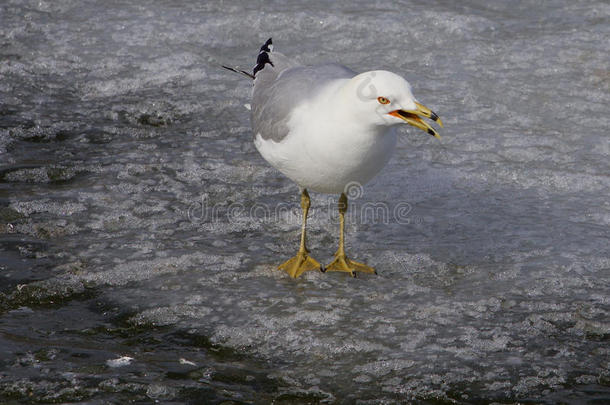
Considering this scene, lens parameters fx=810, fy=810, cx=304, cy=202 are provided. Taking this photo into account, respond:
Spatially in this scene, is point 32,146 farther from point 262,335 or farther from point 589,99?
point 589,99

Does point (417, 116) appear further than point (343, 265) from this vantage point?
No

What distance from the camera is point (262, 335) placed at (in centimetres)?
390

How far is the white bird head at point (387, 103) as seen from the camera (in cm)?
373

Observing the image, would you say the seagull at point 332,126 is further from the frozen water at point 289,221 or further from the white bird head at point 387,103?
the frozen water at point 289,221

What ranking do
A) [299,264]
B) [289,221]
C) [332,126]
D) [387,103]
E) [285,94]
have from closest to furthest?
[387,103], [332,126], [285,94], [299,264], [289,221]

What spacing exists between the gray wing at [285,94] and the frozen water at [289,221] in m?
0.77

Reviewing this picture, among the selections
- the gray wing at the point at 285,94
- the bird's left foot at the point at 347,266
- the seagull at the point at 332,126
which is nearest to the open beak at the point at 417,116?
the seagull at the point at 332,126

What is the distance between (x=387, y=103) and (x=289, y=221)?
1579 millimetres

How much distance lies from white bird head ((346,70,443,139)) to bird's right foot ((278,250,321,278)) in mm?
1077

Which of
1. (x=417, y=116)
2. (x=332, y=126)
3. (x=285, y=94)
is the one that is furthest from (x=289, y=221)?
(x=417, y=116)

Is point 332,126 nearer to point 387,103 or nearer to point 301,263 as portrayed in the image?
point 387,103

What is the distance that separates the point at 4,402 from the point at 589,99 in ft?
16.9

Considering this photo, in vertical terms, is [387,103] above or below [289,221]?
above

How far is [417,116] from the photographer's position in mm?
3791
